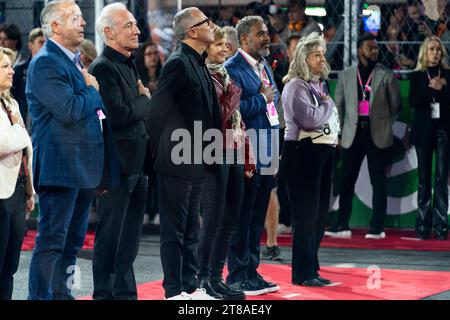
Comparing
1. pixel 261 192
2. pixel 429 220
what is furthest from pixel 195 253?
pixel 429 220

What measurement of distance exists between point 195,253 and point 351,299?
3.90 ft

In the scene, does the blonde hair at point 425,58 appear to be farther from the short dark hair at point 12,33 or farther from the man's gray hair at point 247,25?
the short dark hair at point 12,33

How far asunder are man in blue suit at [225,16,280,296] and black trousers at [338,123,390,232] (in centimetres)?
343

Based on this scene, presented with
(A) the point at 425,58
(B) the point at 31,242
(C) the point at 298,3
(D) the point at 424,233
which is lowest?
(B) the point at 31,242

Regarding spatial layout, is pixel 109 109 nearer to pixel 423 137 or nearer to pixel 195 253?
pixel 195 253

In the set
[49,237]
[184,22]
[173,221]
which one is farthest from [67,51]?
[173,221]

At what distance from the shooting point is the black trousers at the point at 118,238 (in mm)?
6691

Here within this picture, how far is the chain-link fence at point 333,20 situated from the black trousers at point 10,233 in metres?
5.37

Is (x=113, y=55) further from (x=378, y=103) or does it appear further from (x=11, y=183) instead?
(x=378, y=103)

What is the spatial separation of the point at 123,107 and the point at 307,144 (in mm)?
1850

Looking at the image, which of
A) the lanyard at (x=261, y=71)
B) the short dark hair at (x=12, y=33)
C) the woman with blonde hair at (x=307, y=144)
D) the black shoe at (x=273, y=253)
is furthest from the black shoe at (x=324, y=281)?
the short dark hair at (x=12, y=33)

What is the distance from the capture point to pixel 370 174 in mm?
11430

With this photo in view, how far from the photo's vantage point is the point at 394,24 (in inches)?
462

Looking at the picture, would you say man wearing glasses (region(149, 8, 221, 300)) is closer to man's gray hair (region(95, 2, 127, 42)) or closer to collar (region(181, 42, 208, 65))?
collar (region(181, 42, 208, 65))
